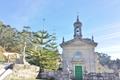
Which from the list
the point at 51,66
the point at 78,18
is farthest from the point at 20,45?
the point at 51,66

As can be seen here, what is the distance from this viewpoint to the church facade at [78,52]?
3416cm

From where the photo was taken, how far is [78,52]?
35.1 meters

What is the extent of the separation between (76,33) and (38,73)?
12.9 m

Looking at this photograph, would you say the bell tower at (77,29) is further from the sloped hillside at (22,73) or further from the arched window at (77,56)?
the sloped hillside at (22,73)

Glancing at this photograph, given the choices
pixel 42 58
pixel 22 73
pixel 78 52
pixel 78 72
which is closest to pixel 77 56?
pixel 78 52

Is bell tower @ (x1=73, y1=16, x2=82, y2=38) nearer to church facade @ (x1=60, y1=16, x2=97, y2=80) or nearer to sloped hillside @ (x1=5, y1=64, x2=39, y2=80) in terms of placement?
church facade @ (x1=60, y1=16, x2=97, y2=80)

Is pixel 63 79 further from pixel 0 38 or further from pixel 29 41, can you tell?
pixel 0 38

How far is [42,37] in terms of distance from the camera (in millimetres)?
36938

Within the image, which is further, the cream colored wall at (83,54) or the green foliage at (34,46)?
A: the cream colored wall at (83,54)

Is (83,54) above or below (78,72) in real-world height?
above

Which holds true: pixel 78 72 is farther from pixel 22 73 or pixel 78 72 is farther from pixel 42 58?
pixel 22 73

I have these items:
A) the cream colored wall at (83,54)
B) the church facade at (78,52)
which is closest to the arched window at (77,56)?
the church facade at (78,52)

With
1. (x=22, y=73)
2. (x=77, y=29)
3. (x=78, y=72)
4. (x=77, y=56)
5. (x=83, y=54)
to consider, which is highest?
(x=77, y=29)

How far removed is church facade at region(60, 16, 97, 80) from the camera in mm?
34156
